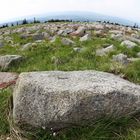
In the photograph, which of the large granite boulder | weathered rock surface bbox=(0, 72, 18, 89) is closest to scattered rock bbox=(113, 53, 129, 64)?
weathered rock surface bbox=(0, 72, 18, 89)

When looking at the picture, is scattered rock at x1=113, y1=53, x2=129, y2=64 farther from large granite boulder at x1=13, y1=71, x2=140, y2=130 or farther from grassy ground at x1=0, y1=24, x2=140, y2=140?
large granite boulder at x1=13, y1=71, x2=140, y2=130

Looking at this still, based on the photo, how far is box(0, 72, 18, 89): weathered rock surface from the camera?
31.3 feet

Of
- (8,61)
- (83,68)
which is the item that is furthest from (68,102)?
(8,61)

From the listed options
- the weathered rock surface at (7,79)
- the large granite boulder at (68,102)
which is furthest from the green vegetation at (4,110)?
the weathered rock surface at (7,79)

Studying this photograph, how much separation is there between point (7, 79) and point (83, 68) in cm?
229

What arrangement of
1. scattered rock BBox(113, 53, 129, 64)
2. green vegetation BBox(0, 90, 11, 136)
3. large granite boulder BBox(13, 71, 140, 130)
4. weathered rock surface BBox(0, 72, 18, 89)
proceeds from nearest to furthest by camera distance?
1. large granite boulder BBox(13, 71, 140, 130)
2. green vegetation BBox(0, 90, 11, 136)
3. weathered rock surface BBox(0, 72, 18, 89)
4. scattered rock BBox(113, 53, 129, 64)

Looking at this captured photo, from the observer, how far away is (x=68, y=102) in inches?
253

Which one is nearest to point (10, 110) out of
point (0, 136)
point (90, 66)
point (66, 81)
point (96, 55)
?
point (0, 136)

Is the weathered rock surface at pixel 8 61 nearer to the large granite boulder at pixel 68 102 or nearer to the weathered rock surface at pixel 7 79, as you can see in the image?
the weathered rock surface at pixel 7 79

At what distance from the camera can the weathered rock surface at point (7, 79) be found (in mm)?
9546

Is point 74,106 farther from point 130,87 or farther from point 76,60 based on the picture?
point 76,60

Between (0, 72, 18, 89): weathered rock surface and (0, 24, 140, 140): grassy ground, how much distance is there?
1.05m

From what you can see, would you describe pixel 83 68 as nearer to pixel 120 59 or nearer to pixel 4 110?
pixel 120 59

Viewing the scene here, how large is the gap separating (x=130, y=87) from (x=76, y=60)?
5332mm
